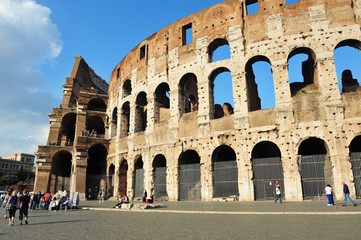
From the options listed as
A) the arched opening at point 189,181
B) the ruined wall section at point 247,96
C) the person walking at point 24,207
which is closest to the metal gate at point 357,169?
the ruined wall section at point 247,96

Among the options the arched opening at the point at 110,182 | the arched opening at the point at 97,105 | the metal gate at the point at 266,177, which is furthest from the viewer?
the arched opening at the point at 97,105

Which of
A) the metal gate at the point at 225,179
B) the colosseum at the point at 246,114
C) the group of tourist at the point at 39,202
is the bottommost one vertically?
the group of tourist at the point at 39,202

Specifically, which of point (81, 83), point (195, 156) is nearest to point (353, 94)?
point (195, 156)

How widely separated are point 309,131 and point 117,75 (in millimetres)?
18160

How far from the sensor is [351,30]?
13898 millimetres

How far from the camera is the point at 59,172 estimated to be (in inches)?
1039

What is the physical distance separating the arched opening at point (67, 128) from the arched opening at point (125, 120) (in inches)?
321

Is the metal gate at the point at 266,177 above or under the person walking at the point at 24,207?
above

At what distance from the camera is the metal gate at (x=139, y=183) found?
18.6 metres

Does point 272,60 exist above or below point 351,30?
below

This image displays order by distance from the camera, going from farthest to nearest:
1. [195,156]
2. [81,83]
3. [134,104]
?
[81,83]
[134,104]
[195,156]

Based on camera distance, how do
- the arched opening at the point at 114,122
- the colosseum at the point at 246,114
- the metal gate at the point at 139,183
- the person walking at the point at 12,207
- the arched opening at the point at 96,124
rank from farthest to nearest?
the arched opening at the point at 96,124
the arched opening at the point at 114,122
the metal gate at the point at 139,183
the colosseum at the point at 246,114
the person walking at the point at 12,207

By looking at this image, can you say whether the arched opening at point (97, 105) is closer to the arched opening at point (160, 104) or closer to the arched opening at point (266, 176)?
the arched opening at point (160, 104)

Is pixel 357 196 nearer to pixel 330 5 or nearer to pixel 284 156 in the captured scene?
pixel 284 156
